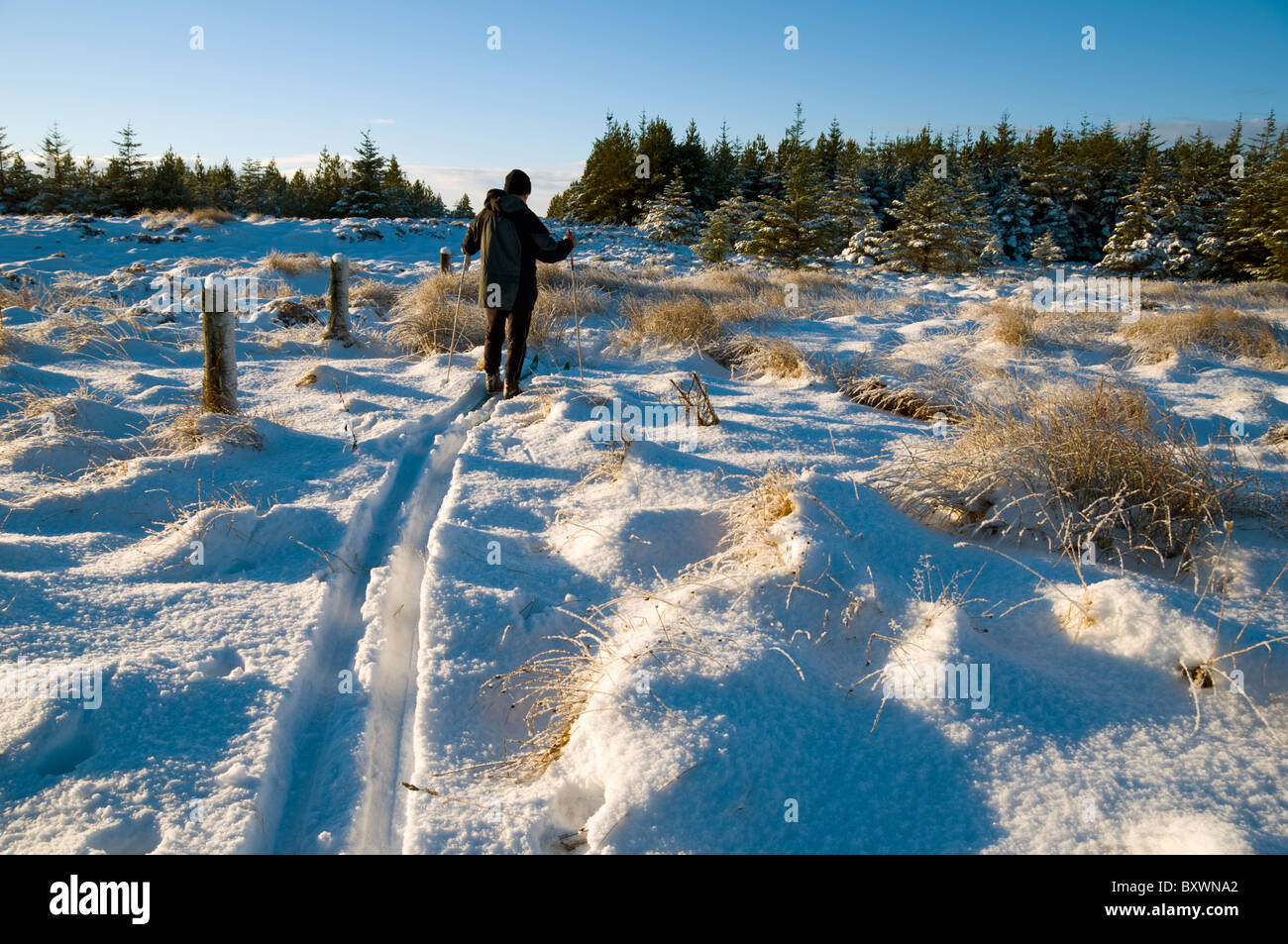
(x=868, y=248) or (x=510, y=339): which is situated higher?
(x=868, y=248)

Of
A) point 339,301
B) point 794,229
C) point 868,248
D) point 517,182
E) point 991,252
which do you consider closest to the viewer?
point 517,182

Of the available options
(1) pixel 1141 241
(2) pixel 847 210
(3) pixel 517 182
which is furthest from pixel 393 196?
(1) pixel 1141 241

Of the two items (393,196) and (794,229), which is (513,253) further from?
(393,196)

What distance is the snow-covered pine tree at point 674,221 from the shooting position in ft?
93.1

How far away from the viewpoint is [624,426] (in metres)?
5.29

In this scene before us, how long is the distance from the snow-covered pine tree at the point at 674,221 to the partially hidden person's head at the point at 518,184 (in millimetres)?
23169

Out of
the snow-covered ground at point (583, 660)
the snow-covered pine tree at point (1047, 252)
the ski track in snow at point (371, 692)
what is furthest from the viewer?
the snow-covered pine tree at point (1047, 252)

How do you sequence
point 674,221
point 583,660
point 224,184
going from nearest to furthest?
point 583,660
point 674,221
point 224,184

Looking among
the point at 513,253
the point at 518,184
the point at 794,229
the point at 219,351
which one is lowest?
the point at 219,351

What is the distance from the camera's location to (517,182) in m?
6.46

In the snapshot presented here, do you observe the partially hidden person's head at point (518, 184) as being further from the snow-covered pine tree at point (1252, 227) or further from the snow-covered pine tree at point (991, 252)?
the snow-covered pine tree at point (1252, 227)

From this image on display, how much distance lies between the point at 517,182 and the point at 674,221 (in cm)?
2360

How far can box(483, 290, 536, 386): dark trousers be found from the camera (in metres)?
6.57

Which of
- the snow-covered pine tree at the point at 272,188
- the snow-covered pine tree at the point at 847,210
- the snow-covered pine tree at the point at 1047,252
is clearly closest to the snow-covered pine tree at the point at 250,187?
the snow-covered pine tree at the point at 272,188
